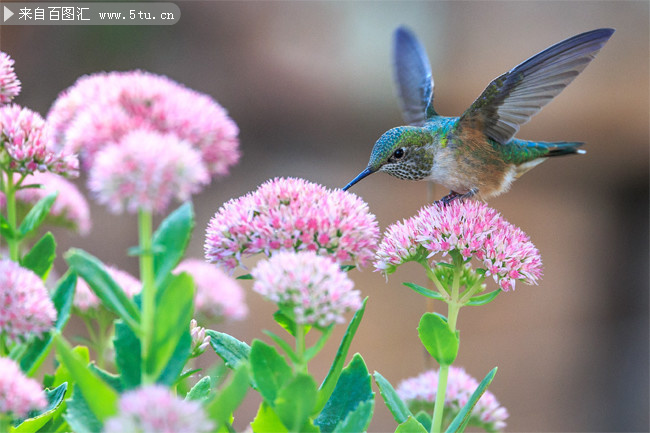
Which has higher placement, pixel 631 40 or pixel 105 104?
pixel 631 40

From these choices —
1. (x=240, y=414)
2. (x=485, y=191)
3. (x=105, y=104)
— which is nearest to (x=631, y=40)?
(x=485, y=191)

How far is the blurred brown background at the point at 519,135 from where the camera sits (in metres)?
2.62

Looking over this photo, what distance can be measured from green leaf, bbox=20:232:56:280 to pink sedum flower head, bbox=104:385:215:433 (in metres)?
0.32

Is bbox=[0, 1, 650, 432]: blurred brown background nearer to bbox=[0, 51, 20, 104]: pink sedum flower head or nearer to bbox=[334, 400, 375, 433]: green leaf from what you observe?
bbox=[0, 51, 20, 104]: pink sedum flower head

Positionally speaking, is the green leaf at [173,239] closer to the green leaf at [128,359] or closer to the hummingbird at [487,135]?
the green leaf at [128,359]

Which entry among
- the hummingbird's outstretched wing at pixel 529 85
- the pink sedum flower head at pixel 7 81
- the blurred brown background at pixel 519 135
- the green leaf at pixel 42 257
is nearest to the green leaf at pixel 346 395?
the green leaf at pixel 42 257

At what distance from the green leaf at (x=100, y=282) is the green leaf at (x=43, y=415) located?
18 cm

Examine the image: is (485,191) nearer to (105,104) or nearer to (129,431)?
(105,104)

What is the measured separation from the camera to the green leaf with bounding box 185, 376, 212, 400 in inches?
26.6

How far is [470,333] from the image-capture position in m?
2.69

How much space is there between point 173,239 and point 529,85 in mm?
720

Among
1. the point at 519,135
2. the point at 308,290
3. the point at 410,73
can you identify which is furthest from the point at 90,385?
the point at 519,135

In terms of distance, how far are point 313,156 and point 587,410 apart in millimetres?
1427

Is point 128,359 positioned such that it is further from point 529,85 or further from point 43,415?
point 529,85
